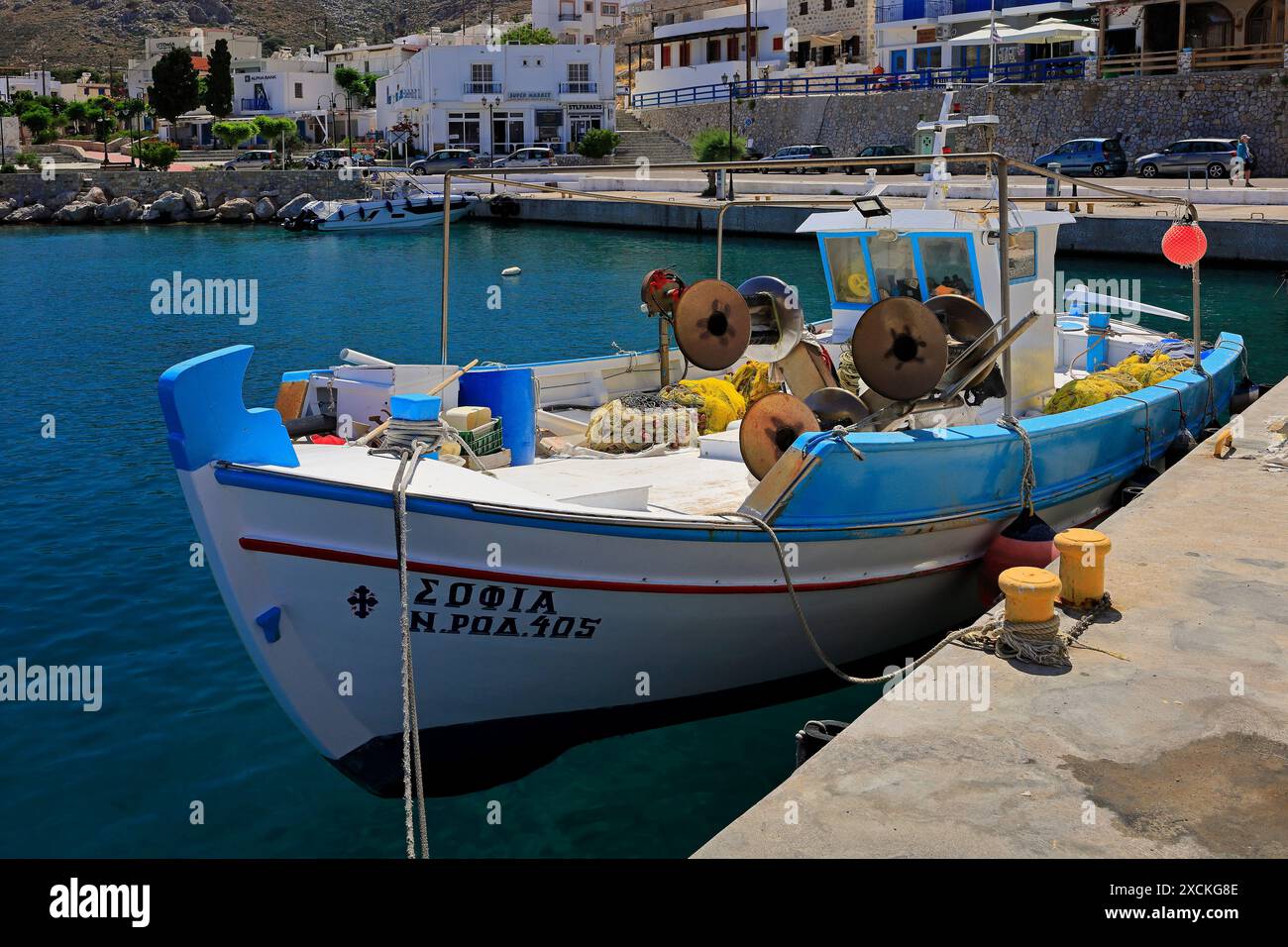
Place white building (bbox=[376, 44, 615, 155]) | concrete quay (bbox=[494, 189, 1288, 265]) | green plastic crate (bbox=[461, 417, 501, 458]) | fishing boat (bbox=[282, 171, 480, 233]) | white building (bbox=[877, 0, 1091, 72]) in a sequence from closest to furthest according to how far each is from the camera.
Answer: green plastic crate (bbox=[461, 417, 501, 458]) < concrete quay (bbox=[494, 189, 1288, 265]) < fishing boat (bbox=[282, 171, 480, 233]) < white building (bbox=[877, 0, 1091, 72]) < white building (bbox=[376, 44, 615, 155])

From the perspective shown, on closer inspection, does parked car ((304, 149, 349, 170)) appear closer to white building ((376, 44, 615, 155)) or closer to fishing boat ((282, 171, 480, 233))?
white building ((376, 44, 615, 155))

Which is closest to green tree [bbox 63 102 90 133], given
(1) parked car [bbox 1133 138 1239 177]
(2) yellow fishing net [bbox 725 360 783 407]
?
(1) parked car [bbox 1133 138 1239 177]

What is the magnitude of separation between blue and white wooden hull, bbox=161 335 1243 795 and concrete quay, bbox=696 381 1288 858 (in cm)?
127

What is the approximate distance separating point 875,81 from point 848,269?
53.6 metres

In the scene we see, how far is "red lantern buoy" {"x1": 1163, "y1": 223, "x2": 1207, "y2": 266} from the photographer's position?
478 inches

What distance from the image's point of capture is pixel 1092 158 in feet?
143

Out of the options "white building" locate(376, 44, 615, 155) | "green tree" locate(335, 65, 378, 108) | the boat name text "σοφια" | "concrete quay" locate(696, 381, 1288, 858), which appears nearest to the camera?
"concrete quay" locate(696, 381, 1288, 858)

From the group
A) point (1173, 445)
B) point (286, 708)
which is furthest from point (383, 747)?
point (1173, 445)

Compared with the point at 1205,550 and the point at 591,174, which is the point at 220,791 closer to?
the point at 1205,550

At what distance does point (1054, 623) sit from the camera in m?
6.59

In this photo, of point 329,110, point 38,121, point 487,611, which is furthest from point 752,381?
point 329,110

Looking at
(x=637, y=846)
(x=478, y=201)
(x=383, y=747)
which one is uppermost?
(x=478, y=201)

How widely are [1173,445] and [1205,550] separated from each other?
324cm

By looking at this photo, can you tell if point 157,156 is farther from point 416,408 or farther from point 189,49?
point 416,408
